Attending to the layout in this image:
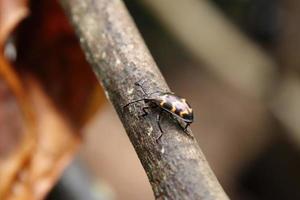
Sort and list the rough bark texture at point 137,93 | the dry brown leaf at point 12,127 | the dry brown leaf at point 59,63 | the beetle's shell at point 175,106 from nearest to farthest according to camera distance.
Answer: the rough bark texture at point 137,93
the beetle's shell at point 175,106
the dry brown leaf at point 12,127
the dry brown leaf at point 59,63

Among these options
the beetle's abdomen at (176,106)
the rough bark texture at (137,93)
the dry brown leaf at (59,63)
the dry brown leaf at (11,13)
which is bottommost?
the dry brown leaf at (59,63)

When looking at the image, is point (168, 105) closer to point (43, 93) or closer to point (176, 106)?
point (176, 106)

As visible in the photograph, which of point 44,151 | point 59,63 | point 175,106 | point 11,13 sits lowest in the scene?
point 44,151

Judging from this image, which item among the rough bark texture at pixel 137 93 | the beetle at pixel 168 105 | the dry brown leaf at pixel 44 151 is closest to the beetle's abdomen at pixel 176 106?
the beetle at pixel 168 105

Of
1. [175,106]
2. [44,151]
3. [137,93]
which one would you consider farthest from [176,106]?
[44,151]

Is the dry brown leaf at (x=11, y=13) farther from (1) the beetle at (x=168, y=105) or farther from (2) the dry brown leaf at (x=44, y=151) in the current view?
(1) the beetle at (x=168, y=105)

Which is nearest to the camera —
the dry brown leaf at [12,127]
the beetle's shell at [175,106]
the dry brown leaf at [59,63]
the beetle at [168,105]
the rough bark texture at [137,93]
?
the rough bark texture at [137,93]

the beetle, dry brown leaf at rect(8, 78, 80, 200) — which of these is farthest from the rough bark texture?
dry brown leaf at rect(8, 78, 80, 200)

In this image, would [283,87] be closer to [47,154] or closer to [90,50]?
[47,154]
